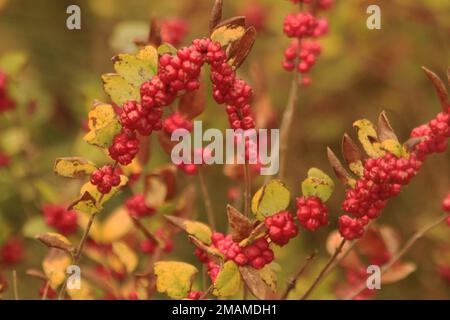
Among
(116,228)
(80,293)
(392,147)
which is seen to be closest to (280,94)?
(116,228)

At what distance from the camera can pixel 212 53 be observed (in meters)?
0.65

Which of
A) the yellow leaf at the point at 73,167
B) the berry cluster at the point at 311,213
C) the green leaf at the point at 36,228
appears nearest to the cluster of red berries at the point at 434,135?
the berry cluster at the point at 311,213

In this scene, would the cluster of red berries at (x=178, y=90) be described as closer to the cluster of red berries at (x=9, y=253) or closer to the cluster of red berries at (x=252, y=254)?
the cluster of red berries at (x=252, y=254)

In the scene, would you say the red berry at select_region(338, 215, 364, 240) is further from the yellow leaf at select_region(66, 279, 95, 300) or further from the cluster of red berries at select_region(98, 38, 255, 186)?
the yellow leaf at select_region(66, 279, 95, 300)

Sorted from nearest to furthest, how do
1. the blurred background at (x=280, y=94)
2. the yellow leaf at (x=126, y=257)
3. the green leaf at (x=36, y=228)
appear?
the yellow leaf at (x=126, y=257)
the green leaf at (x=36, y=228)
the blurred background at (x=280, y=94)

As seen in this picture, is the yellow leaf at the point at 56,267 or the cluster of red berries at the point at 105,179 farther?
the yellow leaf at the point at 56,267

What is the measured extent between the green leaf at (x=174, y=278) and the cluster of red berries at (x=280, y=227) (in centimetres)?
10

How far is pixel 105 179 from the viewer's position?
702mm

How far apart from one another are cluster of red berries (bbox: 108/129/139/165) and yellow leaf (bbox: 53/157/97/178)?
34 mm

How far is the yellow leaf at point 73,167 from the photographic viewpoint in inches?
27.7

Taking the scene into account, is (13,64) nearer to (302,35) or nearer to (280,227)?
(302,35)

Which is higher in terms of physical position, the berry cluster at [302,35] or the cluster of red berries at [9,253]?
the berry cluster at [302,35]

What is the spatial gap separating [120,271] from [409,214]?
82 cm
